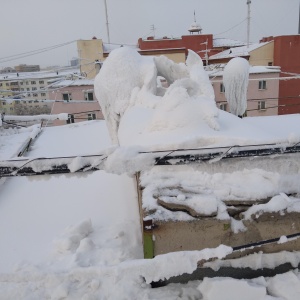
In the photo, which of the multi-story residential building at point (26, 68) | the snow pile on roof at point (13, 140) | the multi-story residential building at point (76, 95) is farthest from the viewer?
the multi-story residential building at point (26, 68)

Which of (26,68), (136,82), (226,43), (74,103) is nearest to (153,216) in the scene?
(136,82)

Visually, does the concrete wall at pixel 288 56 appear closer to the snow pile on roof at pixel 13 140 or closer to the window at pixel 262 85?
the window at pixel 262 85

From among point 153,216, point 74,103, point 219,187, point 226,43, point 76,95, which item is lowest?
point 74,103

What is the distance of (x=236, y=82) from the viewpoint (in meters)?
6.46

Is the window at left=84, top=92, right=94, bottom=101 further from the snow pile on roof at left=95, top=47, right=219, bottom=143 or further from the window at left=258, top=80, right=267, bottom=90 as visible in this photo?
the snow pile on roof at left=95, top=47, right=219, bottom=143

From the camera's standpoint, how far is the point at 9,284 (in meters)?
2.88

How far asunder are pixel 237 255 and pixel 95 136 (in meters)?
8.25

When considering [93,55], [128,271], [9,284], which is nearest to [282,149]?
[128,271]

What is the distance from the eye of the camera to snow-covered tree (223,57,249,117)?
632 centimetres

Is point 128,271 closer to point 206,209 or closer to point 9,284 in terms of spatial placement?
point 206,209

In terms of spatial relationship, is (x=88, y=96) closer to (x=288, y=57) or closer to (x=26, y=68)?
(x=288, y=57)

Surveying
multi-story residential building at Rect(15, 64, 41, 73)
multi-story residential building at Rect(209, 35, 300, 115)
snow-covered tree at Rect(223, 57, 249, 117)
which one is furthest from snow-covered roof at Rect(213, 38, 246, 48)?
multi-story residential building at Rect(15, 64, 41, 73)

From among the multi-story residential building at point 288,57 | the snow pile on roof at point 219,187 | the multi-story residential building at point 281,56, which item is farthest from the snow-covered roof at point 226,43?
the snow pile on roof at point 219,187

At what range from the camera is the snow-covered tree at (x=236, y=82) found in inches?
249
